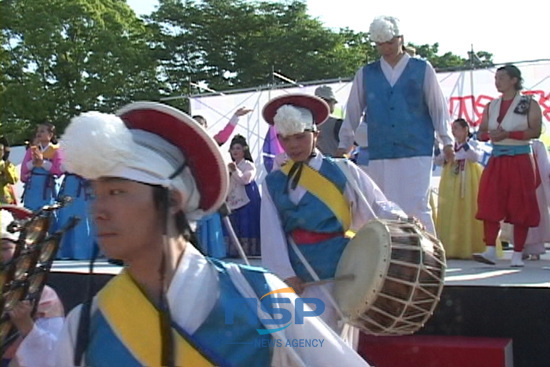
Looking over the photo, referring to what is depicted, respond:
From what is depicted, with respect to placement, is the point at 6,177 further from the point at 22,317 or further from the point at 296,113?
the point at 22,317

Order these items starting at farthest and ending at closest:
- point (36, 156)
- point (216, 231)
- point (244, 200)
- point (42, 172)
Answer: point (42, 172)
point (36, 156)
point (244, 200)
point (216, 231)

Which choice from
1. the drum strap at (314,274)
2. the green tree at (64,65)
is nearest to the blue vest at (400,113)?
the drum strap at (314,274)

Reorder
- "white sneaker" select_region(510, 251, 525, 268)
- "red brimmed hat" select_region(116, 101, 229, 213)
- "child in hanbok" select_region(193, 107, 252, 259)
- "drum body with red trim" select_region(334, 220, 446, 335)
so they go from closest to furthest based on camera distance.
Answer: "red brimmed hat" select_region(116, 101, 229, 213) → "drum body with red trim" select_region(334, 220, 446, 335) → "white sneaker" select_region(510, 251, 525, 268) → "child in hanbok" select_region(193, 107, 252, 259)

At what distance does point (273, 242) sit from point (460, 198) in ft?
13.9

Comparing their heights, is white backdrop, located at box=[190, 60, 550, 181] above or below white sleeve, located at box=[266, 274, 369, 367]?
above

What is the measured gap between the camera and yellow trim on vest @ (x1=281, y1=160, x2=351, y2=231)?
439cm

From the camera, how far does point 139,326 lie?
2.09m

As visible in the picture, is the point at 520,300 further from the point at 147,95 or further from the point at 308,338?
the point at 147,95

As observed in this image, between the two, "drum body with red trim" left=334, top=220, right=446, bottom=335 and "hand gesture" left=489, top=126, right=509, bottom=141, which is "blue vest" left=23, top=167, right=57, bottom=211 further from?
"drum body with red trim" left=334, top=220, right=446, bottom=335

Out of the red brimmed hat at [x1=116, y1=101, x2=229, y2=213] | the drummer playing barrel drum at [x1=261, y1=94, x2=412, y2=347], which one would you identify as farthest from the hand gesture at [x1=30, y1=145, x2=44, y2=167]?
the red brimmed hat at [x1=116, y1=101, x2=229, y2=213]

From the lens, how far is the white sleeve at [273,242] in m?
4.36

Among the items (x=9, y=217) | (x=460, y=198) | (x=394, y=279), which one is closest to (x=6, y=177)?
(x=460, y=198)

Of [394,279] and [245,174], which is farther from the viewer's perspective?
[245,174]

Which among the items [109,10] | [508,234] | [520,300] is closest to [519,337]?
[520,300]
